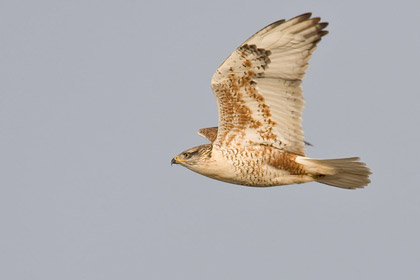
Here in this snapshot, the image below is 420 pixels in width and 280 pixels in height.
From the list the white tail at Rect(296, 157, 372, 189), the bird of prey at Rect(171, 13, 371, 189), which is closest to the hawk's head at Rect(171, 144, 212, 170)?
the bird of prey at Rect(171, 13, 371, 189)

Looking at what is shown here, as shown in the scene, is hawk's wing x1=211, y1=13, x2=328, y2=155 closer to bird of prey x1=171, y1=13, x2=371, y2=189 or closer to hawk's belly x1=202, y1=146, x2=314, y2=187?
bird of prey x1=171, y1=13, x2=371, y2=189

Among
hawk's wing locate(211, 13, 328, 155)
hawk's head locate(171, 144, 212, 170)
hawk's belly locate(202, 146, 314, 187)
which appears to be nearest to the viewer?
hawk's wing locate(211, 13, 328, 155)

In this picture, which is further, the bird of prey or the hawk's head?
the hawk's head

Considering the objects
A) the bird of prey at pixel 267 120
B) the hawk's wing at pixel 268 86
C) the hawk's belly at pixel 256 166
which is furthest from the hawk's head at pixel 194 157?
the hawk's wing at pixel 268 86

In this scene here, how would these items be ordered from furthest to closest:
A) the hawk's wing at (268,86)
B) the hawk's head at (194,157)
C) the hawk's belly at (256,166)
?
the hawk's head at (194,157) < the hawk's belly at (256,166) < the hawk's wing at (268,86)

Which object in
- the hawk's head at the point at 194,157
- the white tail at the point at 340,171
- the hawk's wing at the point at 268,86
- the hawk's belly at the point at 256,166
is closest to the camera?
the hawk's wing at the point at 268,86

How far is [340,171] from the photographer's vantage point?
10555 millimetres

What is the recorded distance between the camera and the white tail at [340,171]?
10.3 metres

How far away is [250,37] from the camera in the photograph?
369 inches

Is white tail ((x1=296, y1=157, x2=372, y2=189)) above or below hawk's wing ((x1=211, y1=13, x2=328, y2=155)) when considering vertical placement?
below

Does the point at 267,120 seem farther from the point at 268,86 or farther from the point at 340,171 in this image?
the point at 340,171

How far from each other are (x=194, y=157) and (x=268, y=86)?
1688 mm

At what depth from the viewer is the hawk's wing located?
9.39 m

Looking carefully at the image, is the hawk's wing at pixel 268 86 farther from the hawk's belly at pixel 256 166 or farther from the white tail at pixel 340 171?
the white tail at pixel 340 171
